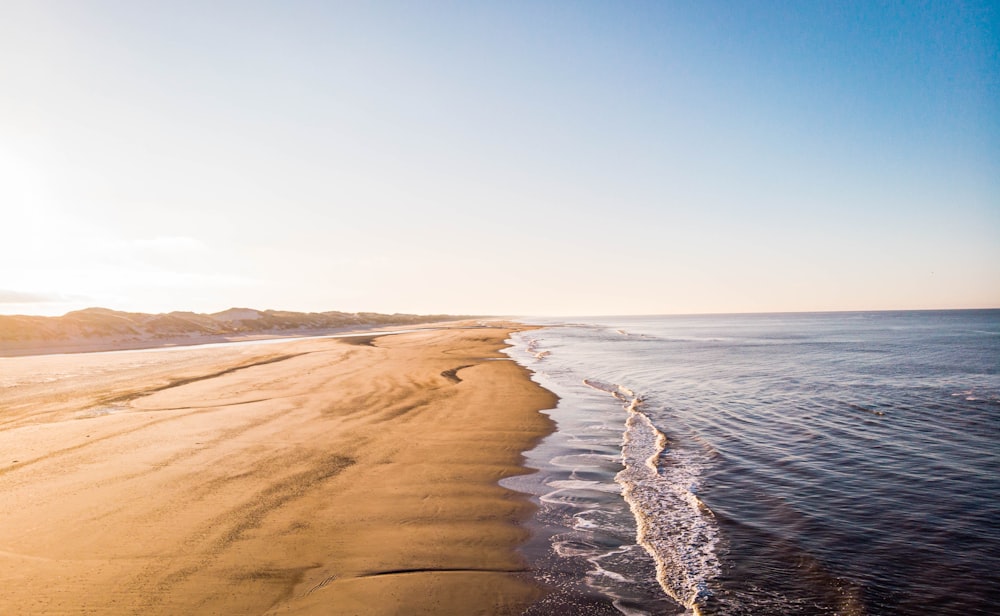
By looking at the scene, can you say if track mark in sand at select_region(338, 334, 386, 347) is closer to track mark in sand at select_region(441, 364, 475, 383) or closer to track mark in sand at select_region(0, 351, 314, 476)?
track mark in sand at select_region(0, 351, 314, 476)

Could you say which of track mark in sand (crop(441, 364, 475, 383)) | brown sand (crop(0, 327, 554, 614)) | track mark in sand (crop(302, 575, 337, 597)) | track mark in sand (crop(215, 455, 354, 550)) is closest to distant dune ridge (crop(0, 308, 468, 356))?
track mark in sand (crop(441, 364, 475, 383))

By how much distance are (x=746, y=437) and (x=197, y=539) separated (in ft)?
42.2

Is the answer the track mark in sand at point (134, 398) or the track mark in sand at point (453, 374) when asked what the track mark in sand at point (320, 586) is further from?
the track mark in sand at point (453, 374)

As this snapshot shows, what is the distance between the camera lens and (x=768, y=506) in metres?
8.43

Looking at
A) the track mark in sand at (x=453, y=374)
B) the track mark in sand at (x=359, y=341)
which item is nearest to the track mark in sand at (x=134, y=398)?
the track mark in sand at (x=453, y=374)

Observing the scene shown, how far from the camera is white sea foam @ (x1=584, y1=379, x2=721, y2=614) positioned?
5968 mm

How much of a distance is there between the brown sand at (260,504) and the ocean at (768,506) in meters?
1.09

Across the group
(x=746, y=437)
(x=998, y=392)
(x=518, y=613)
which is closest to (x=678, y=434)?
(x=746, y=437)

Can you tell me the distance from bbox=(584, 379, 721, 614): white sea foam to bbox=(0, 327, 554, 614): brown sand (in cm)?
186

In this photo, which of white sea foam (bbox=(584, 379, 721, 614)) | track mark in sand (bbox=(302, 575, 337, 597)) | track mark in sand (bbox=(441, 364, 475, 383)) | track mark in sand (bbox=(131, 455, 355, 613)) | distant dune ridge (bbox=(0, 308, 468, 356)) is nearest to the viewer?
track mark in sand (bbox=(302, 575, 337, 597))

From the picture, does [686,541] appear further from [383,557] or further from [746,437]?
[746,437]

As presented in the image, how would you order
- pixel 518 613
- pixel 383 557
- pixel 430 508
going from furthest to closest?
pixel 430 508
pixel 383 557
pixel 518 613

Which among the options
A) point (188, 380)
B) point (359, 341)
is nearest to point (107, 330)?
point (359, 341)

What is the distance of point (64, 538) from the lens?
6.36 metres
